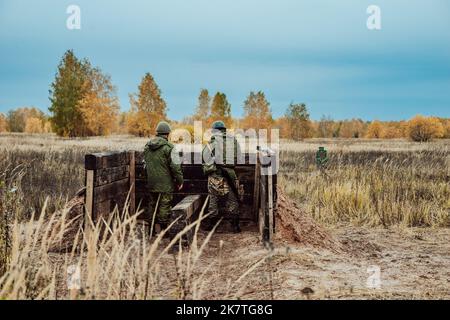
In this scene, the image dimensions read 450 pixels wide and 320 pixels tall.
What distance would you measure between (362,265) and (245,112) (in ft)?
204

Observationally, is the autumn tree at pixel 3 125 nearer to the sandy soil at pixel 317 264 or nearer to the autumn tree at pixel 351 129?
the autumn tree at pixel 351 129

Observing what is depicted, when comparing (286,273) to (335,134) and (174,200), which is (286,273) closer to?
(174,200)

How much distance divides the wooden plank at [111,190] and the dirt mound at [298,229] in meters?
2.42

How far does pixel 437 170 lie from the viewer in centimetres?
1647

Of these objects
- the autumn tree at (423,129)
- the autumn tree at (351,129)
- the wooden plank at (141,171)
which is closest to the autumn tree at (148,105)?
the autumn tree at (423,129)

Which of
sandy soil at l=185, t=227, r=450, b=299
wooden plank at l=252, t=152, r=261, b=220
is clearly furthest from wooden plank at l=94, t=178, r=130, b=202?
wooden plank at l=252, t=152, r=261, b=220

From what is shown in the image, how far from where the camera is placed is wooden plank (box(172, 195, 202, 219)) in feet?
22.3

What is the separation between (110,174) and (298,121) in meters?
63.1

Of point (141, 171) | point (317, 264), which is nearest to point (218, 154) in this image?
point (141, 171)

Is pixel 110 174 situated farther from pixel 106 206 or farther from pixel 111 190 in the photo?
pixel 106 206

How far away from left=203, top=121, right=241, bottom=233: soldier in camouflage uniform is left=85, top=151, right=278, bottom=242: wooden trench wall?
308 millimetres

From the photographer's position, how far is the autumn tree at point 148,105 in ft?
178
